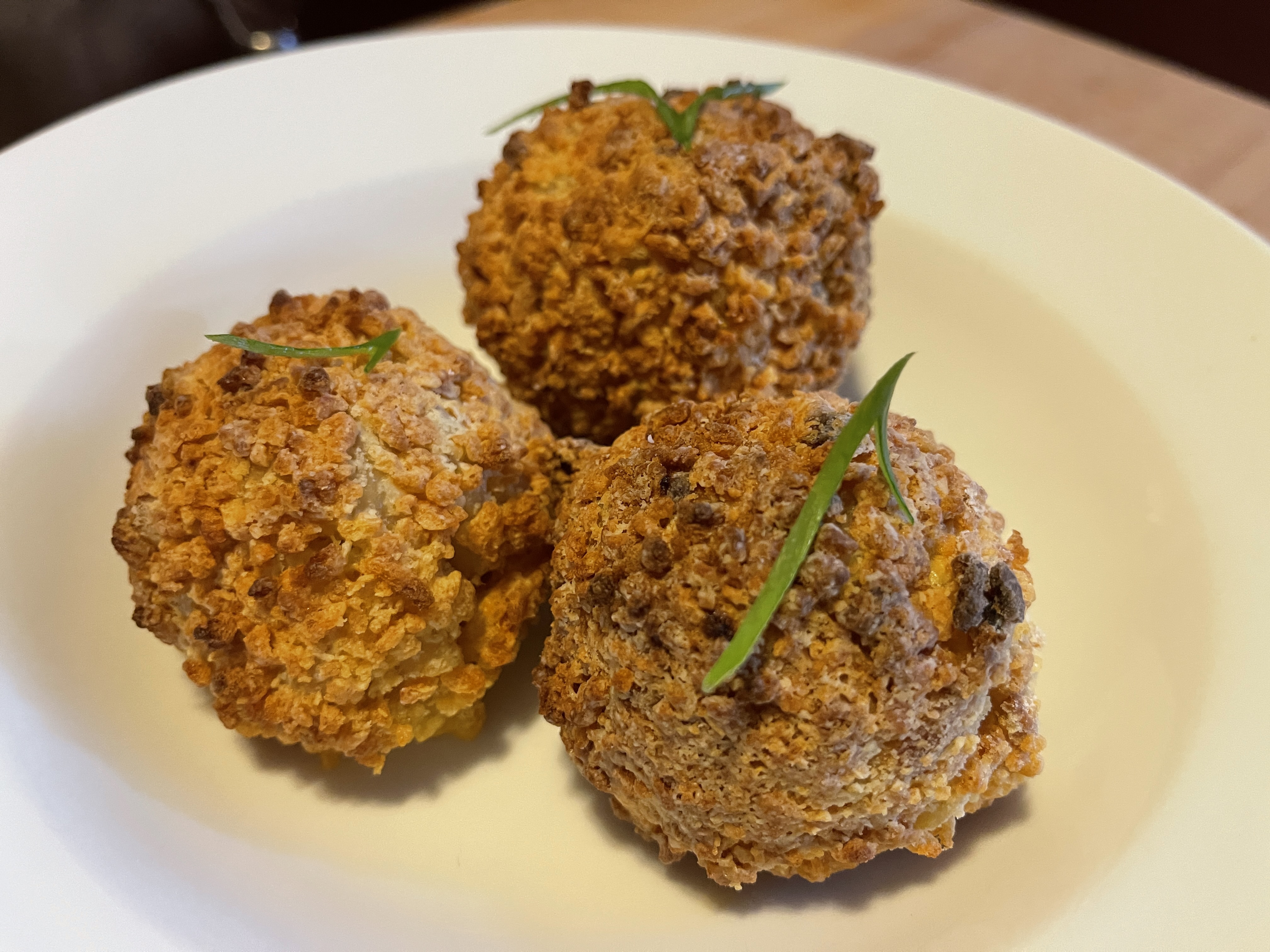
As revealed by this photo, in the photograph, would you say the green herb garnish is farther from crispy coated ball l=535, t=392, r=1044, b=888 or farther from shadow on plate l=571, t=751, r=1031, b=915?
shadow on plate l=571, t=751, r=1031, b=915

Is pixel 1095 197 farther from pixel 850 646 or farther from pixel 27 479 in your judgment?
pixel 27 479

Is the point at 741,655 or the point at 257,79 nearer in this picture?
the point at 741,655

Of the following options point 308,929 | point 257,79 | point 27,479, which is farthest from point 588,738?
point 257,79

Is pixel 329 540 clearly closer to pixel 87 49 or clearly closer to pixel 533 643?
pixel 533 643

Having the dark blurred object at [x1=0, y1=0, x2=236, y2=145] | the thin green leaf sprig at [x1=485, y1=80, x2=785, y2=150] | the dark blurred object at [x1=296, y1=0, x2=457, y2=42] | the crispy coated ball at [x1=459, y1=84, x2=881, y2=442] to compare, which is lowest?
the crispy coated ball at [x1=459, y1=84, x2=881, y2=442]

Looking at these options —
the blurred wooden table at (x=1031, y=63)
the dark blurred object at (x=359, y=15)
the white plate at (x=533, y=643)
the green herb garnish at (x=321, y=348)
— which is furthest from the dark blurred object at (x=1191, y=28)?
the green herb garnish at (x=321, y=348)

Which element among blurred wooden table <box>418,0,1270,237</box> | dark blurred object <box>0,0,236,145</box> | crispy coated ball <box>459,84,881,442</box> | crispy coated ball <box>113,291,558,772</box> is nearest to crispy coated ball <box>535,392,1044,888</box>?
crispy coated ball <box>113,291,558,772</box>
